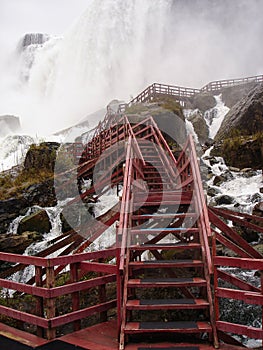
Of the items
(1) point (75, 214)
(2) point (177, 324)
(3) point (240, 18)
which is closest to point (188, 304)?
(2) point (177, 324)

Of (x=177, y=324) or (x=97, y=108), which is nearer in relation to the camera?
(x=177, y=324)

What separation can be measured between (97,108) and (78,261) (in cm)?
4274

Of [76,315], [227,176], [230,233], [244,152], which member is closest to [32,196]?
[227,176]

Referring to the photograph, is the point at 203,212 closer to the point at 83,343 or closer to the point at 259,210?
the point at 83,343

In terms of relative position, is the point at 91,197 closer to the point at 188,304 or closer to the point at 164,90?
the point at 188,304

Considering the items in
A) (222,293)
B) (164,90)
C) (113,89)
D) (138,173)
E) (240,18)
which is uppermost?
(240,18)

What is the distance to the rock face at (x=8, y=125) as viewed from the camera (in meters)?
49.8

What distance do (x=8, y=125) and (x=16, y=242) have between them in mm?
43317

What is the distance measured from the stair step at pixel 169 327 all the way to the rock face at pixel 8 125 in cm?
4932

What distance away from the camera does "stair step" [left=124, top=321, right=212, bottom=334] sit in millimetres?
3871

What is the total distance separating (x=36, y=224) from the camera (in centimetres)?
1227

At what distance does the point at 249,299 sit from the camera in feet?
11.7

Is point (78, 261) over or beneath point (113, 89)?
beneath

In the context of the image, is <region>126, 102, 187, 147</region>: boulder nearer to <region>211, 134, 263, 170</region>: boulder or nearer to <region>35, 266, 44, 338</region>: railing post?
<region>211, 134, 263, 170</region>: boulder
